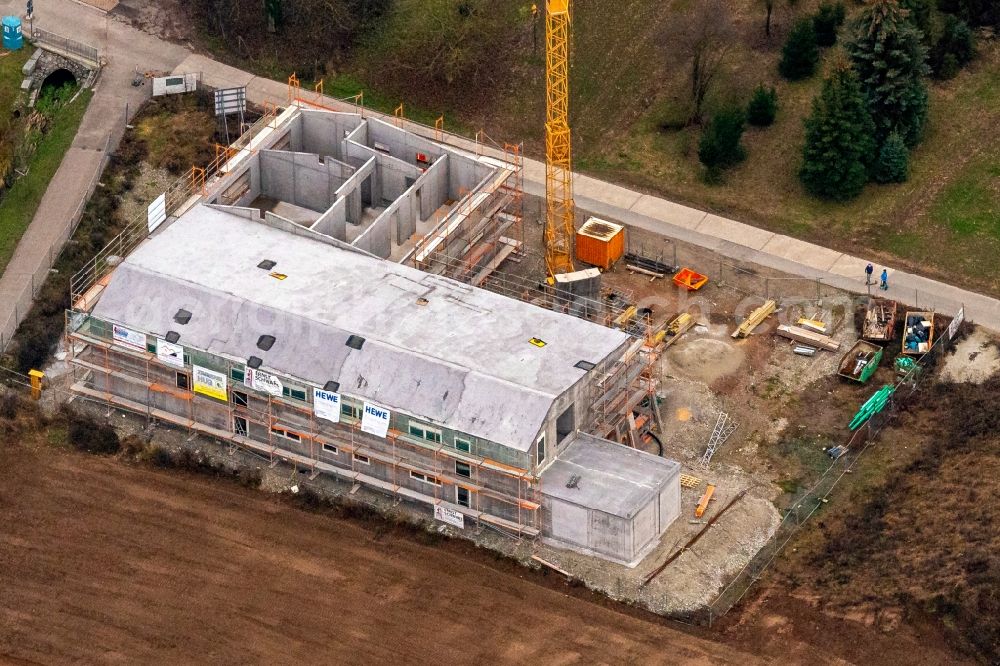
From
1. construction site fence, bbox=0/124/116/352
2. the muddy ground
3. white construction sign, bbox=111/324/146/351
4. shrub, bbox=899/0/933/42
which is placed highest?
shrub, bbox=899/0/933/42

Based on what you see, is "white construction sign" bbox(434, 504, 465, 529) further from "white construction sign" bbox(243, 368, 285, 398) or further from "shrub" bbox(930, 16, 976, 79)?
"shrub" bbox(930, 16, 976, 79)

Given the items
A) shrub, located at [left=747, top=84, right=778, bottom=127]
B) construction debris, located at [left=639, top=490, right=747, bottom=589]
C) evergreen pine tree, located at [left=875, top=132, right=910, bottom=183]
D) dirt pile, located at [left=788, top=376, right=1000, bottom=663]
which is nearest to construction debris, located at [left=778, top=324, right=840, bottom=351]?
dirt pile, located at [left=788, top=376, right=1000, bottom=663]

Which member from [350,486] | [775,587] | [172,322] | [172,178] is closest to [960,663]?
[775,587]

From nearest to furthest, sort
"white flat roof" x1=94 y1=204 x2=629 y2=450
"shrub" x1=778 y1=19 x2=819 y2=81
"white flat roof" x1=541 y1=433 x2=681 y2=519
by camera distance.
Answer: "white flat roof" x1=541 y1=433 x2=681 y2=519, "white flat roof" x1=94 y1=204 x2=629 y2=450, "shrub" x1=778 y1=19 x2=819 y2=81

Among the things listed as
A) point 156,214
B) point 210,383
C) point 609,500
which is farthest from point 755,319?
point 156,214

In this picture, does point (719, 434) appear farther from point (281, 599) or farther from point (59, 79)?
point (59, 79)

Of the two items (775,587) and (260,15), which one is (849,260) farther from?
(260,15)
